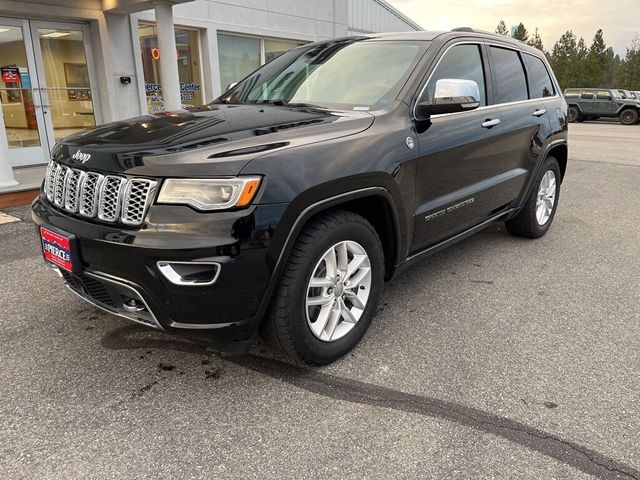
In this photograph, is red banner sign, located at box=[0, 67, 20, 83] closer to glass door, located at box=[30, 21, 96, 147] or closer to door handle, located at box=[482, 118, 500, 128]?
glass door, located at box=[30, 21, 96, 147]

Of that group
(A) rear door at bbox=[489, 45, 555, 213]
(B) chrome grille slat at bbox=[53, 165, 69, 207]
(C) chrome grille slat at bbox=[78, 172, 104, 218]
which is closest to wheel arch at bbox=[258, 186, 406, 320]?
(C) chrome grille slat at bbox=[78, 172, 104, 218]

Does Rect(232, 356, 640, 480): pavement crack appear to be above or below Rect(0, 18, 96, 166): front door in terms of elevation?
below

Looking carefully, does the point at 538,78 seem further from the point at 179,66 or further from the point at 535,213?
the point at 179,66

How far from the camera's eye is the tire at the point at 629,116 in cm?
2529

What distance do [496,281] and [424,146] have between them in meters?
1.54

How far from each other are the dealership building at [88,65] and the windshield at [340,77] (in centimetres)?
453

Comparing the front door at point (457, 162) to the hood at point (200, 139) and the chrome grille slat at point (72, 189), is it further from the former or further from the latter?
the chrome grille slat at point (72, 189)

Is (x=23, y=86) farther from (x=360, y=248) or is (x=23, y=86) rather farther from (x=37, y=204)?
(x=360, y=248)

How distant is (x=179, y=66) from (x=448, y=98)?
9.13 meters

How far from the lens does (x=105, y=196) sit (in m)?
2.42

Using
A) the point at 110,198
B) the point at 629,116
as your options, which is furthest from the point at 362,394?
the point at 629,116

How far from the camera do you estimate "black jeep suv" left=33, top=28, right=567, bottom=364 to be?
2.27m

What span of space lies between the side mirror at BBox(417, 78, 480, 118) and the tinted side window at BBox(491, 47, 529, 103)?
1135 millimetres

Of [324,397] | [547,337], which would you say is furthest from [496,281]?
[324,397]
